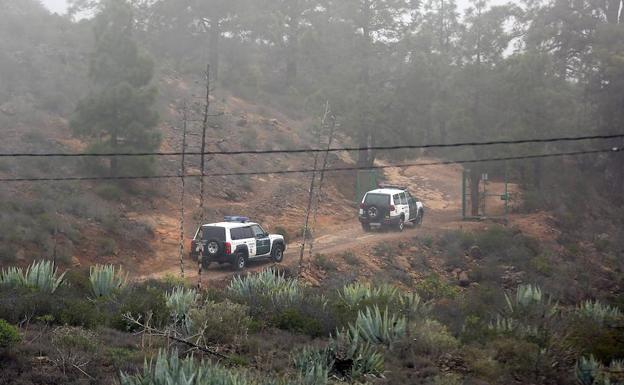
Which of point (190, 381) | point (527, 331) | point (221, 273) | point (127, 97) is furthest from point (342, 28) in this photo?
point (190, 381)

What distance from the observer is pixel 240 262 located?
73.9 ft

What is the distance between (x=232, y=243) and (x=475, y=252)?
42.6 feet

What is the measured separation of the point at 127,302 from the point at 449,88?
93.5 ft

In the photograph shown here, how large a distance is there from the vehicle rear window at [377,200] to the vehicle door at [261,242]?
853cm

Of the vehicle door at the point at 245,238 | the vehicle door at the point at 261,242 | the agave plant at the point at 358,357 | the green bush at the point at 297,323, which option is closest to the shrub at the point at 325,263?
the vehicle door at the point at 261,242

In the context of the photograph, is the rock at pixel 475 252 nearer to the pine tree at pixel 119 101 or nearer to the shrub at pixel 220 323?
the pine tree at pixel 119 101

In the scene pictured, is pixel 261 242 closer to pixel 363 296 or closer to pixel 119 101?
pixel 363 296

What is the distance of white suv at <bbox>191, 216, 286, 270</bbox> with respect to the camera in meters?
22.0

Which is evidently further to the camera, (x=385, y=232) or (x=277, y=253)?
(x=385, y=232)

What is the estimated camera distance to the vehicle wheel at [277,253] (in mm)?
24141

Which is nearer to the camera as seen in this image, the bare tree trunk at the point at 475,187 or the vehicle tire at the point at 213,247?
the vehicle tire at the point at 213,247

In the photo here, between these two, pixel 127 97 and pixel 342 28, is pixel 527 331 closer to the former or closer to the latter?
pixel 127 97

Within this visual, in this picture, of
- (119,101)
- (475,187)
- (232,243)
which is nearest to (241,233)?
(232,243)

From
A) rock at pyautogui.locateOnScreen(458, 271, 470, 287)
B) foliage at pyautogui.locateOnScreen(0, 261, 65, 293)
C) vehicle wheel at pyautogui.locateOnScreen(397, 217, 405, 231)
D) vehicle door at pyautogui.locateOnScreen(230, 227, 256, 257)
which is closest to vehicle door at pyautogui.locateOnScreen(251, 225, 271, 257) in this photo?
vehicle door at pyautogui.locateOnScreen(230, 227, 256, 257)
